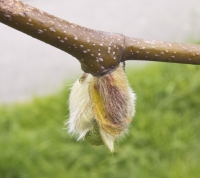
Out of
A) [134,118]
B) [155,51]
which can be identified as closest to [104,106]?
[155,51]

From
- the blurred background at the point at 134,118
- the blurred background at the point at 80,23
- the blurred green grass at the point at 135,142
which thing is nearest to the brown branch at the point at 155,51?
the blurred background at the point at 134,118

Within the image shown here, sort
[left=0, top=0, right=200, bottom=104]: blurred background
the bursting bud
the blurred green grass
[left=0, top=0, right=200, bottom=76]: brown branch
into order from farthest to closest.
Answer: [left=0, top=0, right=200, bottom=104]: blurred background
the blurred green grass
the bursting bud
[left=0, top=0, right=200, bottom=76]: brown branch

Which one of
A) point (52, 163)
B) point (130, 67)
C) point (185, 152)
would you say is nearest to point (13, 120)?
point (52, 163)

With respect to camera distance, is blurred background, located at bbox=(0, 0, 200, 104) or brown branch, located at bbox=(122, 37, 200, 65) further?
blurred background, located at bbox=(0, 0, 200, 104)

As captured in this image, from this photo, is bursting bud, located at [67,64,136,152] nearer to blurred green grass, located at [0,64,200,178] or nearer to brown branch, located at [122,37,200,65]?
brown branch, located at [122,37,200,65]

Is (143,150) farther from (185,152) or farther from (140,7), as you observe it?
(140,7)

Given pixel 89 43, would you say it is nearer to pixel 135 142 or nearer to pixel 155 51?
pixel 155 51

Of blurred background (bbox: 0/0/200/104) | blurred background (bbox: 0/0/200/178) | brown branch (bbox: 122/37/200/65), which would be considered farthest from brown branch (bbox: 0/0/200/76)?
blurred background (bbox: 0/0/200/104)
